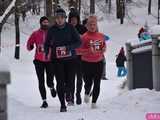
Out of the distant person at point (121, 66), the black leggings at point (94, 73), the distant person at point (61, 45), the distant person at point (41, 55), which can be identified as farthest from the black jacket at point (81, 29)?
the distant person at point (121, 66)

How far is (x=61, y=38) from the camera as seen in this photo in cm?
970

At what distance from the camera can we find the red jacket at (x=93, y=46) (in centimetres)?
1026

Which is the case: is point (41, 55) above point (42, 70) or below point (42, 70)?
above

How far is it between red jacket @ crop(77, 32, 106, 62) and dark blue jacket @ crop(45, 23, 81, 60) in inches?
20.1

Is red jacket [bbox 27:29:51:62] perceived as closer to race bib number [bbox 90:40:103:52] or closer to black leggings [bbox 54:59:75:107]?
black leggings [bbox 54:59:75:107]

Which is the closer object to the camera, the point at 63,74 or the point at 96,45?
the point at 63,74

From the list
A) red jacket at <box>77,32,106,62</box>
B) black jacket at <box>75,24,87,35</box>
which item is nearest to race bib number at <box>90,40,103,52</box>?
red jacket at <box>77,32,106,62</box>

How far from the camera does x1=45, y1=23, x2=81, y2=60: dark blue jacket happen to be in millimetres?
9664

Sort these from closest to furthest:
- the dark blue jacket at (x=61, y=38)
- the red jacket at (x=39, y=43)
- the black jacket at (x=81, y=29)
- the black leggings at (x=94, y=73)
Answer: the dark blue jacket at (x=61, y=38) → the black leggings at (x=94, y=73) → the red jacket at (x=39, y=43) → the black jacket at (x=81, y=29)

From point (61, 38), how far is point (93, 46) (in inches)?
30.4

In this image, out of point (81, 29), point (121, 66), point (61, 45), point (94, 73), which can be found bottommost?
point (121, 66)

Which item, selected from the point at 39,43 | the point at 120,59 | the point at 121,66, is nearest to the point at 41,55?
the point at 39,43

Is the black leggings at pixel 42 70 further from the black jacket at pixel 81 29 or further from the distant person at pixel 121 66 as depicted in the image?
the distant person at pixel 121 66

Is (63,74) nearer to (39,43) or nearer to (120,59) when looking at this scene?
(39,43)
